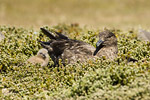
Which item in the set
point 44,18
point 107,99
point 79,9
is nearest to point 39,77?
point 107,99

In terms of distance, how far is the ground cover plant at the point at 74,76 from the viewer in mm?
5684

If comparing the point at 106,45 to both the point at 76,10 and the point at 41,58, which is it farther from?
the point at 76,10

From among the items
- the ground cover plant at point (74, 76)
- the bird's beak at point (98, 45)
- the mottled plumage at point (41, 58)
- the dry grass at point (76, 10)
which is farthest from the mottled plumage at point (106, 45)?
the dry grass at point (76, 10)

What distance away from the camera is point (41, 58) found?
347 inches

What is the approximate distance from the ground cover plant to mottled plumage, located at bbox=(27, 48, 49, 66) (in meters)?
0.21

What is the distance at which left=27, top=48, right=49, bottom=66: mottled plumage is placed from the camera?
852 centimetres

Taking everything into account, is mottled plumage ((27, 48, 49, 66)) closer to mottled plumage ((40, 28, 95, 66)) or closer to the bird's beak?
mottled plumage ((40, 28, 95, 66))

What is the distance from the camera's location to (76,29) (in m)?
12.5

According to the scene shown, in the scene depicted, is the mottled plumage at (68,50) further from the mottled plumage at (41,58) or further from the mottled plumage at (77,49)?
the mottled plumage at (41,58)

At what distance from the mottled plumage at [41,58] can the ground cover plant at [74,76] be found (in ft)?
0.70

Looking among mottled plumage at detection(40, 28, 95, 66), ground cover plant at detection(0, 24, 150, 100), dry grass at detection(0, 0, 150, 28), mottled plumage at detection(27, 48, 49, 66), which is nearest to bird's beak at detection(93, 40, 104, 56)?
mottled plumage at detection(40, 28, 95, 66)

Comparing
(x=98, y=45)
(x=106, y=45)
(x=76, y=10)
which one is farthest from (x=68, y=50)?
(x=76, y=10)

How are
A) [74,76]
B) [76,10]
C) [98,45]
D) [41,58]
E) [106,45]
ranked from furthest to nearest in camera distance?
[76,10] → [41,58] → [106,45] → [98,45] → [74,76]

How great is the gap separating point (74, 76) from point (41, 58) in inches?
88.2
